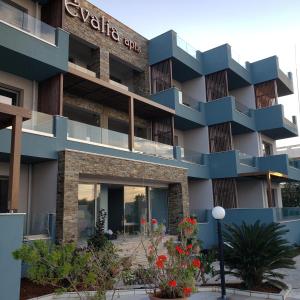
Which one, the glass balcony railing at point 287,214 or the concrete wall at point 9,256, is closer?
the concrete wall at point 9,256

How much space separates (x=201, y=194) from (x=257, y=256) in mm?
14012

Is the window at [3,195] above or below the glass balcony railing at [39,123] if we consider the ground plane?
below

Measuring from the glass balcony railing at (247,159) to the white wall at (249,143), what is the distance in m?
1.79

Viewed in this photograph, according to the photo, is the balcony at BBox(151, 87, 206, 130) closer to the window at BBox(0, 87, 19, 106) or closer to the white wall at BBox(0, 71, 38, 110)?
the white wall at BBox(0, 71, 38, 110)

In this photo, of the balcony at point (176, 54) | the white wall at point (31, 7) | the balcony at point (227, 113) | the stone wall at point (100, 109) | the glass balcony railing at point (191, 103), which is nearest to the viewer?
the white wall at point (31, 7)

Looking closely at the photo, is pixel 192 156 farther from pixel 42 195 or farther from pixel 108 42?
pixel 42 195

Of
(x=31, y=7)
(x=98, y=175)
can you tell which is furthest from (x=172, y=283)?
(x=31, y=7)

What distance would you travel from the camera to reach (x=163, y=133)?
22.8 meters

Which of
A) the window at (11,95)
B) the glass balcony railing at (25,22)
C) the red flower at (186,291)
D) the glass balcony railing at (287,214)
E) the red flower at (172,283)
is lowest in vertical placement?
the red flower at (186,291)

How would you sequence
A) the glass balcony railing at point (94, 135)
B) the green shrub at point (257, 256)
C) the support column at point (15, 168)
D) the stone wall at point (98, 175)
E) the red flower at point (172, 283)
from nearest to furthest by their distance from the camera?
1. the red flower at point (172, 283)
2. the support column at point (15, 168)
3. the green shrub at point (257, 256)
4. the stone wall at point (98, 175)
5. the glass balcony railing at point (94, 135)

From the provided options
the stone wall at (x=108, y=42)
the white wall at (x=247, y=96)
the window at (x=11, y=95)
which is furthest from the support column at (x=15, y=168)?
the white wall at (x=247, y=96)

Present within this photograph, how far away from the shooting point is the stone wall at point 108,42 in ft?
62.3

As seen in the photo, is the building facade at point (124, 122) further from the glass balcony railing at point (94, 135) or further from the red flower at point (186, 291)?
the red flower at point (186, 291)

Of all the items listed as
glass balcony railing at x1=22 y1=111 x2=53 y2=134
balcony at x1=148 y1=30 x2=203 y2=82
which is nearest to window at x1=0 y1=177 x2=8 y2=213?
glass balcony railing at x1=22 y1=111 x2=53 y2=134
